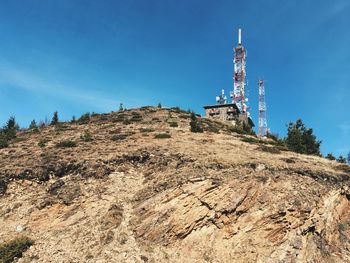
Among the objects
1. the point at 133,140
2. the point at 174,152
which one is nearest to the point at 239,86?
the point at 133,140

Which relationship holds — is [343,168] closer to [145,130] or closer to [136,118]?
[145,130]

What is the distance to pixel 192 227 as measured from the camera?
23.2 metres

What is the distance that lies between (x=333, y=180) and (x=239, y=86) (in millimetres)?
51479

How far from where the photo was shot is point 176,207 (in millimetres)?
24297

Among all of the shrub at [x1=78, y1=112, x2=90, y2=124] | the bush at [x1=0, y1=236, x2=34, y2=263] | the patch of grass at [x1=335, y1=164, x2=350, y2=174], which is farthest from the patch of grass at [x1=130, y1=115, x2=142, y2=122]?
the bush at [x1=0, y1=236, x2=34, y2=263]

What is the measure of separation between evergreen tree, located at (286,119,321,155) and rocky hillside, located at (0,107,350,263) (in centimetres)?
1477

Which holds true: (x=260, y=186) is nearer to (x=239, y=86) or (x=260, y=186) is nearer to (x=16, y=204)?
(x=16, y=204)

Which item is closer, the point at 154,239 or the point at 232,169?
the point at 154,239

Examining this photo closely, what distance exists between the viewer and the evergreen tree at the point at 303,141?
48.8m

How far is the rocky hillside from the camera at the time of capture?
21984 mm

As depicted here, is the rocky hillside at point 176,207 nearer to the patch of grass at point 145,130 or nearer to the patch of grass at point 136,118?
the patch of grass at point 145,130

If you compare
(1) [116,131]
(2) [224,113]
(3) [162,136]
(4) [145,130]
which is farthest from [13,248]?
(2) [224,113]

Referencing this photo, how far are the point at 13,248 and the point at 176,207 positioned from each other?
10.3m

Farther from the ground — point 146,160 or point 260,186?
point 146,160
